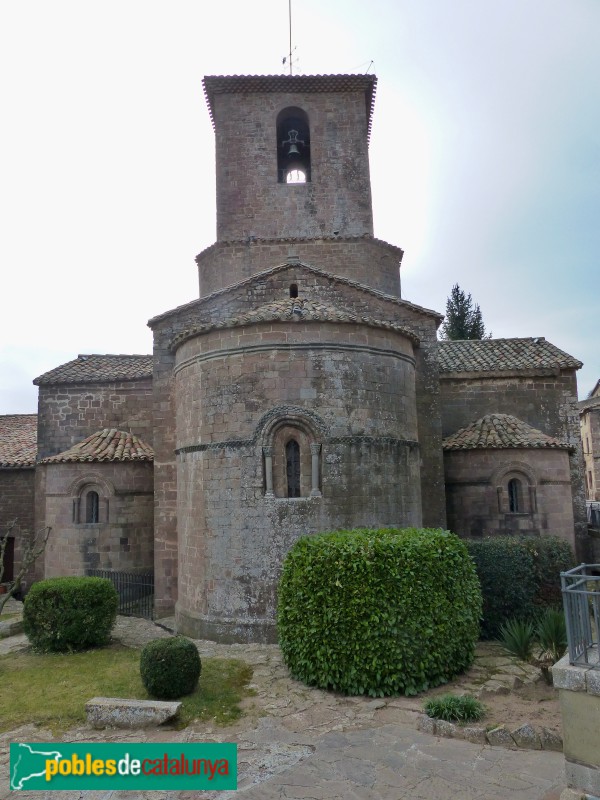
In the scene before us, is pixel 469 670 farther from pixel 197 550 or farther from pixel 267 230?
pixel 267 230

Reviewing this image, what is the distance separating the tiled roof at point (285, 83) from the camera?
17.6 metres

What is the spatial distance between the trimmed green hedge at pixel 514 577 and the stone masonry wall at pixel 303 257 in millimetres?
8199

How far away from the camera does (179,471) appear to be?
13.0 meters

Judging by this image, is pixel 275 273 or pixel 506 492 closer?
pixel 275 273

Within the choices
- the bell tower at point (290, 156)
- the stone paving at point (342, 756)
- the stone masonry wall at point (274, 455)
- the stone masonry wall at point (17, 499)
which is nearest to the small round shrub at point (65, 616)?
the stone masonry wall at point (274, 455)

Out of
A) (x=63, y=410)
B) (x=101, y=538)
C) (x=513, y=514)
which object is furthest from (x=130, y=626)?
(x=513, y=514)

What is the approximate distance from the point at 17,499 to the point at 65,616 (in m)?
10.2

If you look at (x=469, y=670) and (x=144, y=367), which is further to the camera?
(x=144, y=367)

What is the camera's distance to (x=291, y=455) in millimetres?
11508

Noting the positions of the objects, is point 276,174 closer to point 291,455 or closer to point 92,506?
point 291,455

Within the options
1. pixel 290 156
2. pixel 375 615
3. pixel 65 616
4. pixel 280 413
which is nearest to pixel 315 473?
pixel 280 413

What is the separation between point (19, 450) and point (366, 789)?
18637 millimetres

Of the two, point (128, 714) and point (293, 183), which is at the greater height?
point (293, 183)

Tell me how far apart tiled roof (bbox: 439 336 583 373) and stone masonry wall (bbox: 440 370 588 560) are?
0.87 ft
